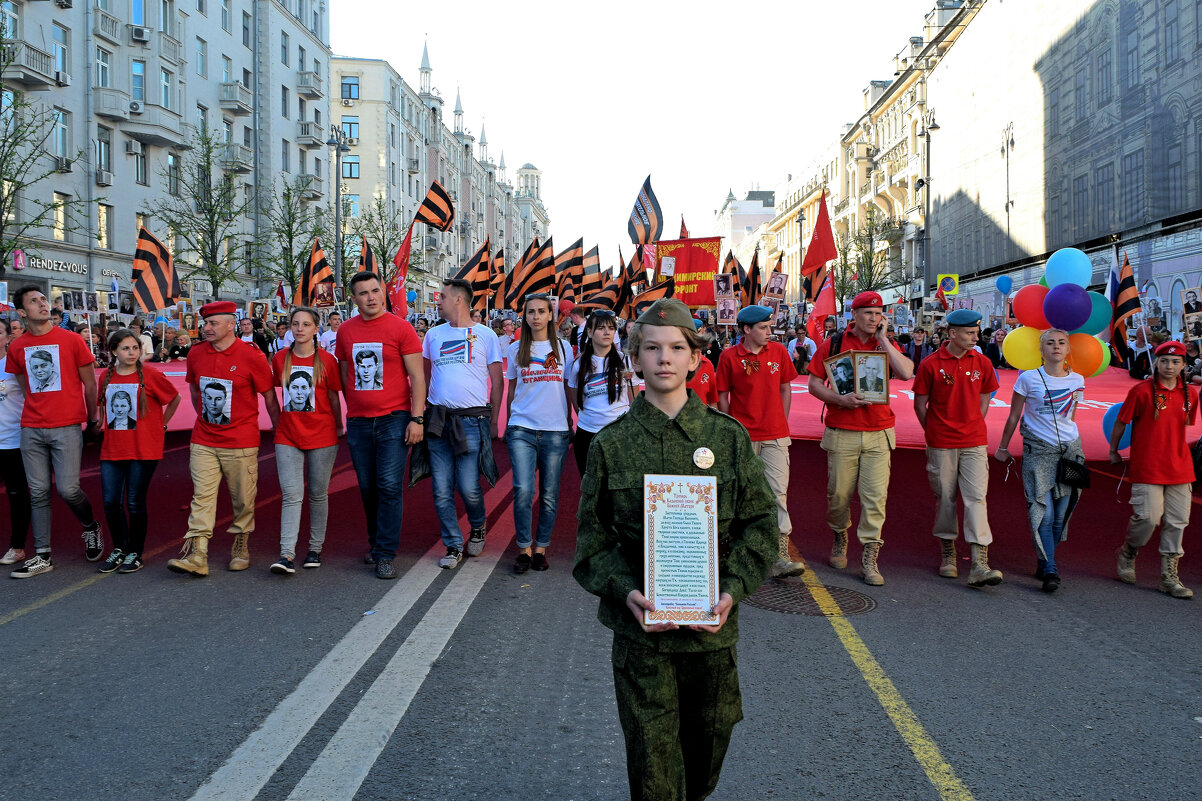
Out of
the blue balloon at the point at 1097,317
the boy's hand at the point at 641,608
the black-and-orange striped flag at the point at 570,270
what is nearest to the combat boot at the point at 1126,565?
the blue balloon at the point at 1097,317

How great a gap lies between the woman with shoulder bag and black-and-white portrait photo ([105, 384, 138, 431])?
606 cm

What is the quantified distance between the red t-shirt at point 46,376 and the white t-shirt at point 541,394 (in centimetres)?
310

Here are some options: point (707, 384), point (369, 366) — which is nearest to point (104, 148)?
point (369, 366)

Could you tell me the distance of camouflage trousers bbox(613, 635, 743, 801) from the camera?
277 centimetres

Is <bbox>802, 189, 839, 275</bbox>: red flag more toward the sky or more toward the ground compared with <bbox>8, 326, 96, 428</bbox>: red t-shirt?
more toward the sky

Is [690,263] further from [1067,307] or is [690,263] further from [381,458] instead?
[381,458]

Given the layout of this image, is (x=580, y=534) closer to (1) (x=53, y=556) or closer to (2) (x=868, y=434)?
(2) (x=868, y=434)

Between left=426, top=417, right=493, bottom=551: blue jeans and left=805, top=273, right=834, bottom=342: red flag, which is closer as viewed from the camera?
left=426, top=417, right=493, bottom=551: blue jeans

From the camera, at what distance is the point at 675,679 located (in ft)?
9.32

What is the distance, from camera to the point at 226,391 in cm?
707

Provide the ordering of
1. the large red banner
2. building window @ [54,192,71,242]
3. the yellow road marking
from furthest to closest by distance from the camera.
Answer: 1. building window @ [54,192,71,242]
2. the large red banner
3. the yellow road marking

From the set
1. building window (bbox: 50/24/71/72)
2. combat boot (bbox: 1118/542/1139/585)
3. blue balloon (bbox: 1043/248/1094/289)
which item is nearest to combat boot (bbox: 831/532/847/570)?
combat boot (bbox: 1118/542/1139/585)

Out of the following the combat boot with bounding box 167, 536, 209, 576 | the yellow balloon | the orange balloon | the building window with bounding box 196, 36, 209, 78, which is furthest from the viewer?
the building window with bounding box 196, 36, 209, 78

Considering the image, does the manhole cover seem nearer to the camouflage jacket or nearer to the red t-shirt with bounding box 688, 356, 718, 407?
the red t-shirt with bounding box 688, 356, 718, 407
